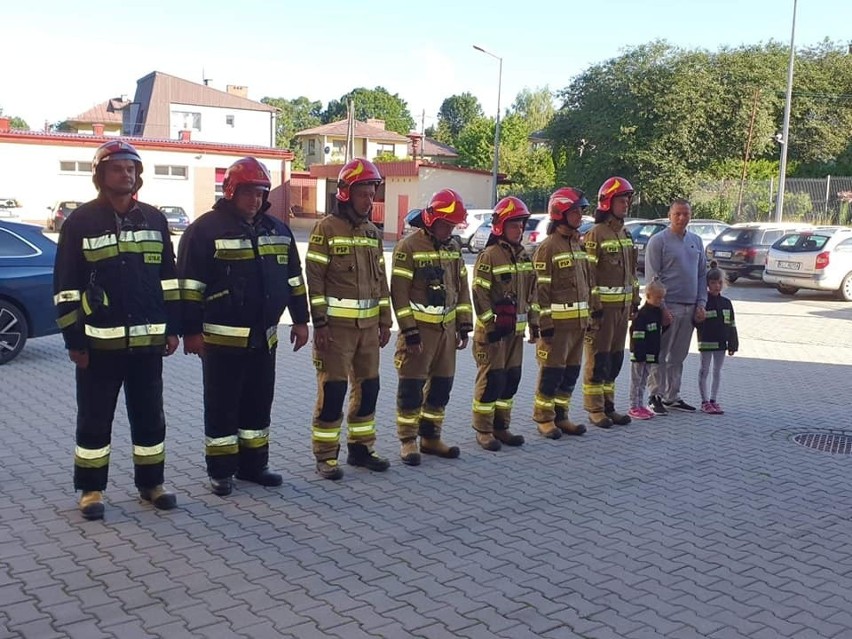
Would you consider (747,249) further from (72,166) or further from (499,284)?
(72,166)

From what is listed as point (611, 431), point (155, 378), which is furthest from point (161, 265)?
point (611, 431)

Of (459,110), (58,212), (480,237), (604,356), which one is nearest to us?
(604,356)

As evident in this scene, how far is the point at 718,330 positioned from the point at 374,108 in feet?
396

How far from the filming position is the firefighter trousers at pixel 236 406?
5395mm

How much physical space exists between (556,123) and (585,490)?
35.2 meters

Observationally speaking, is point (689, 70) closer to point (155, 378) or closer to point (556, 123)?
point (556, 123)

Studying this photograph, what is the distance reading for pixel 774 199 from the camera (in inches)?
1254

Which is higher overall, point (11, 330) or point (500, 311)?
point (500, 311)

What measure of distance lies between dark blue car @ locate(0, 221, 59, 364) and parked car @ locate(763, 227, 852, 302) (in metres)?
15.9

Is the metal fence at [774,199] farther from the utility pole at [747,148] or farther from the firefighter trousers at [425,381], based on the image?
the firefighter trousers at [425,381]

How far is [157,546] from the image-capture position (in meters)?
4.67

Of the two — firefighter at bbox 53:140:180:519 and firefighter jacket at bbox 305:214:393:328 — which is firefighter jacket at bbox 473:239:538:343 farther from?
firefighter at bbox 53:140:180:519

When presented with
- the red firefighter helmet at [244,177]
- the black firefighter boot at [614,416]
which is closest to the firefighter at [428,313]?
the red firefighter helmet at [244,177]

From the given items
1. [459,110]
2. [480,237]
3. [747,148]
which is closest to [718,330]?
[480,237]
